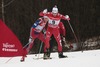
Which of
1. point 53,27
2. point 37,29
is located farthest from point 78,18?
point 53,27

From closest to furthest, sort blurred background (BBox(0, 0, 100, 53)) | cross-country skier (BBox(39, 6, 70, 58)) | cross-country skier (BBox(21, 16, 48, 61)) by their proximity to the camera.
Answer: cross-country skier (BBox(39, 6, 70, 58))
cross-country skier (BBox(21, 16, 48, 61))
blurred background (BBox(0, 0, 100, 53))

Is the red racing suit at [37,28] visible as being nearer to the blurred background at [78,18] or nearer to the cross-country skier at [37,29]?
the cross-country skier at [37,29]

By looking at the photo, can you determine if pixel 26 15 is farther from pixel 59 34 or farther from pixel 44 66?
pixel 44 66

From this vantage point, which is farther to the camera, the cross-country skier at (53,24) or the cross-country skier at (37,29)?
the cross-country skier at (37,29)

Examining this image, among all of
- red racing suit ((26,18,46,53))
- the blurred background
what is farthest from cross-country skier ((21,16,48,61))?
the blurred background

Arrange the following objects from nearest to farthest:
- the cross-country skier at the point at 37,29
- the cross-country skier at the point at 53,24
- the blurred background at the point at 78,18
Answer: the cross-country skier at the point at 53,24
the cross-country skier at the point at 37,29
the blurred background at the point at 78,18

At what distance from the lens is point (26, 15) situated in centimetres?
3206

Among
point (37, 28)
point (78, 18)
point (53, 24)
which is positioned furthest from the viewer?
point (78, 18)

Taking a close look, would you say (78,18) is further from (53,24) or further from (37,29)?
(53,24)

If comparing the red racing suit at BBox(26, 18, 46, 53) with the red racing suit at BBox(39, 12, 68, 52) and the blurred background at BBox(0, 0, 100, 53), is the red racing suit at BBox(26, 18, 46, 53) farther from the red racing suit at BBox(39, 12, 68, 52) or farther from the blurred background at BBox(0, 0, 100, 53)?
the blurred background at BBox(0, 0, 100, 53)

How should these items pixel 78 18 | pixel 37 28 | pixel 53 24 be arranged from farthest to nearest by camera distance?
1. pixel 78 18
2. pixel 37 28
3. pixel 53 24

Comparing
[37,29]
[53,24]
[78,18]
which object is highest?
[78,18]

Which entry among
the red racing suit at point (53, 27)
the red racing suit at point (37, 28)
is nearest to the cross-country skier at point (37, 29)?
the red racing suit at point (37, 28)

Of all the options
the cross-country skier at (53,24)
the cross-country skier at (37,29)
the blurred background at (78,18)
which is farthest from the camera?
the blurred background at (78,18)
